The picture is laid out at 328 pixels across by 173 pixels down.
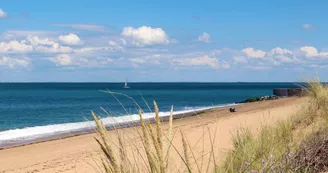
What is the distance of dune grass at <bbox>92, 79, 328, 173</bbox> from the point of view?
8.21ft

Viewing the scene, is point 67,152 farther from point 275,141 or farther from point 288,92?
point 288,92

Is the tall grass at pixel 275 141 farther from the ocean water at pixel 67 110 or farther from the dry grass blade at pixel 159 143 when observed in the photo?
the dry grass blade at pixel 159 143

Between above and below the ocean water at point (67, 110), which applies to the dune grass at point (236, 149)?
above

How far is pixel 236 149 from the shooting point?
4.94m

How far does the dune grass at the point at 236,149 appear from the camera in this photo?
8.21 feet

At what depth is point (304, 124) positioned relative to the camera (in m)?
10.2

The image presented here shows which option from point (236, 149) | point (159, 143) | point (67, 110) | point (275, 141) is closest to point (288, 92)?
point (67, 110)

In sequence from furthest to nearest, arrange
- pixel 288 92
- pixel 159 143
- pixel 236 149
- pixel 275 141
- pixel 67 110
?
pixel 67 110 < pixel 288 92 < pixel 275 141 < pixel 236 149 < pixel 159 143

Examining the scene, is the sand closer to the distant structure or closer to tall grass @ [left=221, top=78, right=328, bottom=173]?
tall grass @ [left=221, top=78, right=328, bottom=173]

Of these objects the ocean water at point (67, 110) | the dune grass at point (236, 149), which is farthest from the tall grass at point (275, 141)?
the ocean water at point (67, 110)

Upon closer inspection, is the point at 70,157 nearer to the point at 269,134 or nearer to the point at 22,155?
the point at 22,155

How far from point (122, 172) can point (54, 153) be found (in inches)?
437

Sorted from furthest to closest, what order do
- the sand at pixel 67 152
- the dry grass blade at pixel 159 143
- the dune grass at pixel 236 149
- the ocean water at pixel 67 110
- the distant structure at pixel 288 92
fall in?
the distant structure at pixel 288 92 → the ocean water at pixel 67 110 → the sand at pixel 67 152 → the dune grass at pixel 236 149 → the dry grass blade at pixel 159 143

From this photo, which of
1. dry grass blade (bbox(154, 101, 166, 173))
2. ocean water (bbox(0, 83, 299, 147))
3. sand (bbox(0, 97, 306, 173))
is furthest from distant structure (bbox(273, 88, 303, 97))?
dry grass blade (bbox(154, 101, 166, 173))
